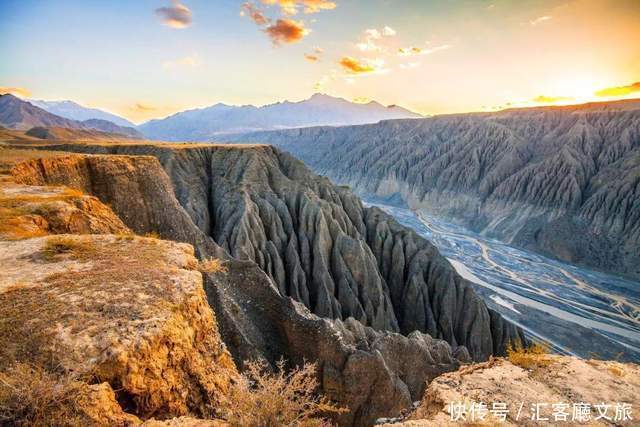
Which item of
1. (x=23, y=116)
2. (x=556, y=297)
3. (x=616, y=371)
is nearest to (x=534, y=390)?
(x=616, y=371)

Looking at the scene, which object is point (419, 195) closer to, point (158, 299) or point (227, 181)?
point (227, 181)

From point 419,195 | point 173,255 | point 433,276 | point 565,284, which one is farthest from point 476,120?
point 173,255

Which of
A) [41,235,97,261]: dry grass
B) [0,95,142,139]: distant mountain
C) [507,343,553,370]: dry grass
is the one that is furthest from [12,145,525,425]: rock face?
[0,95,142,139]: distant mountain

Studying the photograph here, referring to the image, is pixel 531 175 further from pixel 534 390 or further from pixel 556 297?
pixel 534 390

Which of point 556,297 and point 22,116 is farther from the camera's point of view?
point 22,116

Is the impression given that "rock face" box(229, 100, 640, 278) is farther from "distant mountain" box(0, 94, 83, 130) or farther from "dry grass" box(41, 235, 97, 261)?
"distant mountain" box(0, 94, 83, 130)

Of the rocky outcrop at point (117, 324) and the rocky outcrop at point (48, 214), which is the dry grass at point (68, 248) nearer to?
the rocky outcrop at point (117, 324)
